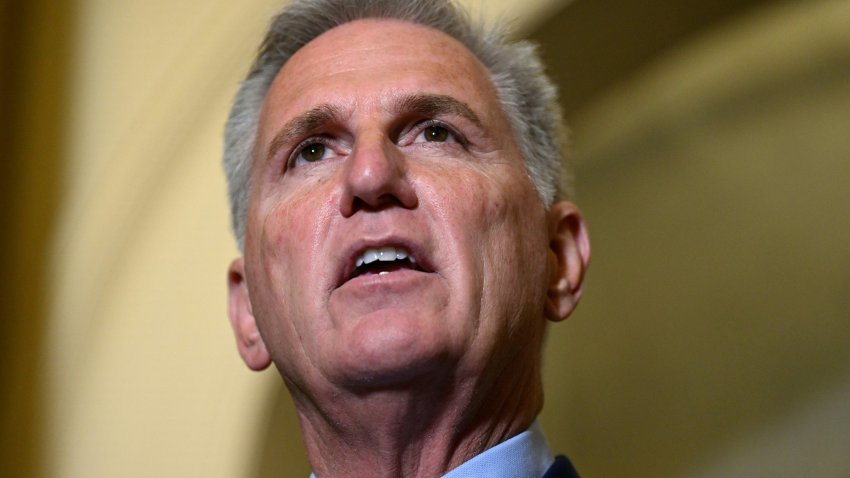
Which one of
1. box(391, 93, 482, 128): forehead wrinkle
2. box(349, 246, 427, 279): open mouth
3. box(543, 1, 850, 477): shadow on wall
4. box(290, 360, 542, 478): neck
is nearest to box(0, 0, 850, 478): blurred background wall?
box(543, 1, 850, 477): shadow on wall

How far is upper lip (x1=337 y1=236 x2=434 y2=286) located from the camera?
106 cm

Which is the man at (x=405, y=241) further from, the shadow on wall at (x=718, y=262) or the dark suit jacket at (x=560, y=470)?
the shadow on wall at (x=718, y=262)

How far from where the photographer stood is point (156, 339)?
1884 millimetres

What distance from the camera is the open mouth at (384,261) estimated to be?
1.07m

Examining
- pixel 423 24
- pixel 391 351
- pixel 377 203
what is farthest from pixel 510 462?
pixel 423 24

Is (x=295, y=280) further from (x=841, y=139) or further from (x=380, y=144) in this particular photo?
(x=841, y=139)

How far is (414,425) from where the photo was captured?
1124mm

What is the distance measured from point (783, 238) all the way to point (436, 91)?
0.85 metres

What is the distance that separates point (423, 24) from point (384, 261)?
449 mm

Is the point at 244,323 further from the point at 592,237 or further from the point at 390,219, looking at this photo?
the point at 592,237

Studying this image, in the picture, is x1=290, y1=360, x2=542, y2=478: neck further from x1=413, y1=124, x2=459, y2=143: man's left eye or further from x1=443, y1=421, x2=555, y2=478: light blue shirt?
x1=413, y1=124, x2=459, y2=143: man's left eye

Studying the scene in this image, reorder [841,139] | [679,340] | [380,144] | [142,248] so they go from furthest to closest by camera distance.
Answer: [142,248], [679,340], [841,139], [380,144]

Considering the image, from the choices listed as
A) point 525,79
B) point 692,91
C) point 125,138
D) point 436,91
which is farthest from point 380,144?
point 125,138

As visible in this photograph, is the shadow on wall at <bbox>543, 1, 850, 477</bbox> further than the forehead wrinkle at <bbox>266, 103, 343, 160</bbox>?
Yes
